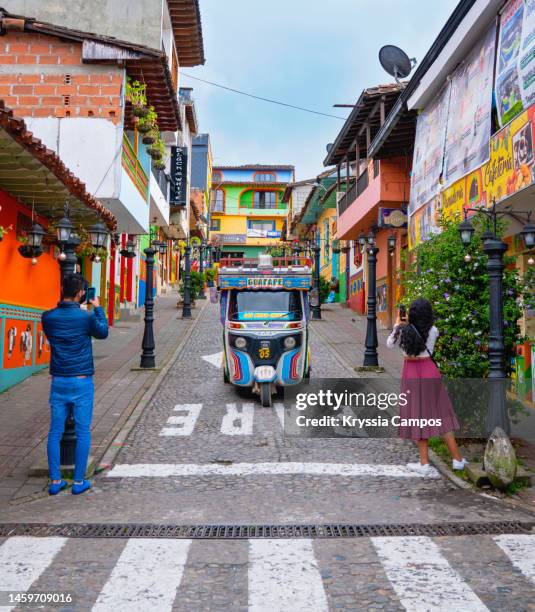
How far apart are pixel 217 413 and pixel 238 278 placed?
8.19 feet

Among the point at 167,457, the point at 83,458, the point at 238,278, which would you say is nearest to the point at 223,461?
the point at 167,457

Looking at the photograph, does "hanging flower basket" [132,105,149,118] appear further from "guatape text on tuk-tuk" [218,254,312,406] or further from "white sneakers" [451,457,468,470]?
"white sneakers" [451,457,468,470]

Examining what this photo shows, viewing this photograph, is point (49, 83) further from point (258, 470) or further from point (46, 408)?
point (258, 470)

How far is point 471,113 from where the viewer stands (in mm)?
11836

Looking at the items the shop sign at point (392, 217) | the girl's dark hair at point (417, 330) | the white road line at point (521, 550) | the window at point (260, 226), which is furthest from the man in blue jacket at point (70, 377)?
the window at point (260, 226)

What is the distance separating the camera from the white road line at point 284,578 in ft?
12.4

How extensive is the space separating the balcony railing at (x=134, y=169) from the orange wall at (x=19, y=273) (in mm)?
3329

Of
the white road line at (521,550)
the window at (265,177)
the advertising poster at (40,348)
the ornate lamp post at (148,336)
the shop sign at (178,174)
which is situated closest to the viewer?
the white road line at (521,550)

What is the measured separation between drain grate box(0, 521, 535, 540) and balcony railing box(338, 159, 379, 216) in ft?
49.7

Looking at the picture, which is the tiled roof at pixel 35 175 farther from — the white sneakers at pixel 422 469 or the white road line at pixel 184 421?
the white sneakers at pixel 422 469

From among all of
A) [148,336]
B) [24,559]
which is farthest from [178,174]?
[24,559]

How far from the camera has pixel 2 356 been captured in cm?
1116

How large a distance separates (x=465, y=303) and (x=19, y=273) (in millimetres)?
8129

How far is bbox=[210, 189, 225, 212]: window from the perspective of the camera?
68312mm
